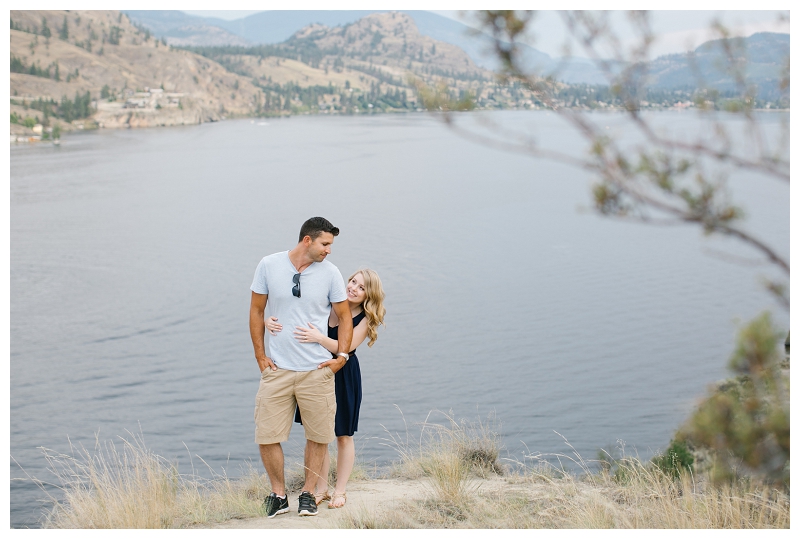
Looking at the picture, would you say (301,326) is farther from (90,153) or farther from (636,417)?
(90,153)

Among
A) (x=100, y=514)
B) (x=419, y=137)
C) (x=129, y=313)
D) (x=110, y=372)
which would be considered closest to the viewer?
(x=100, y=514)

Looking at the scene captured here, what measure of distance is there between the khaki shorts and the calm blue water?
159 cm

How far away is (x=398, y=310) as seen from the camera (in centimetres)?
1894

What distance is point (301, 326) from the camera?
A: 392cm

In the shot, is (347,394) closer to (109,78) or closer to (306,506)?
(306,506)

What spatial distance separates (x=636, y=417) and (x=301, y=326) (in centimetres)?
1096

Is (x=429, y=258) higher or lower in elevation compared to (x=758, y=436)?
lower

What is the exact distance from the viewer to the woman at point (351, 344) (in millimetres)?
4094

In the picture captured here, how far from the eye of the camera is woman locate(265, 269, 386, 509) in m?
4.09

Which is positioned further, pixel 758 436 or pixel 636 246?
pixel 636 246

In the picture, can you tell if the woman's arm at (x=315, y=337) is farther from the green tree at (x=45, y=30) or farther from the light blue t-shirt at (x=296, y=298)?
the green tree at (x=45, y=30)

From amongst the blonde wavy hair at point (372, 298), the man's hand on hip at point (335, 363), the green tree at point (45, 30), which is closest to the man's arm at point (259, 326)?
the man's hand on hip at point (335, 363)
